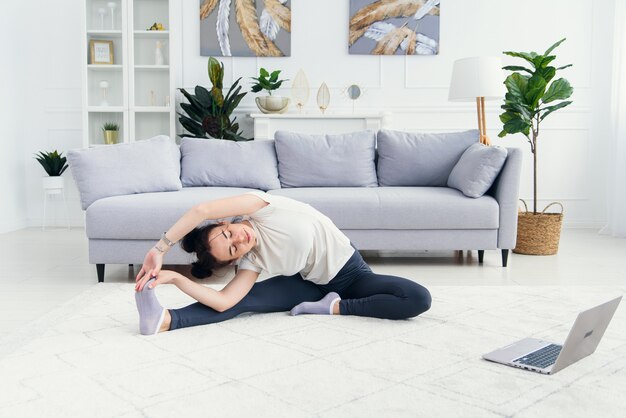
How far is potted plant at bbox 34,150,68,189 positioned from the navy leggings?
3606mm

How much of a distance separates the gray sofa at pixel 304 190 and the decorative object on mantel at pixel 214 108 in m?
1.05

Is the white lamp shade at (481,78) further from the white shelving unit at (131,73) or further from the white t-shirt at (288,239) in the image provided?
the white t-shirt at (288,239)

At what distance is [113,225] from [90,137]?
96.5 inches

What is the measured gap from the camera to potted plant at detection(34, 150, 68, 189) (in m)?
5.57

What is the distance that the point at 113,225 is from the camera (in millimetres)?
3502

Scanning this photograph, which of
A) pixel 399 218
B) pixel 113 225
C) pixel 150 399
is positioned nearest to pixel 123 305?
pixel 113 225

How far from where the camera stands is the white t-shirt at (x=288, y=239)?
94.0 inches

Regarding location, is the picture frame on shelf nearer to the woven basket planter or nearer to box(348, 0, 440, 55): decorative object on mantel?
box(348, 0, 440, 55): decorative object on mantel

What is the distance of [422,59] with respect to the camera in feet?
19.1

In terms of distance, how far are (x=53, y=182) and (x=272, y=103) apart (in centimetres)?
198

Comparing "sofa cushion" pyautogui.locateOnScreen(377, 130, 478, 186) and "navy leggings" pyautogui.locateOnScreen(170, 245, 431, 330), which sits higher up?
"sofa cushion" pyautogui.locateOnScreen(377, 130, 478, 186)

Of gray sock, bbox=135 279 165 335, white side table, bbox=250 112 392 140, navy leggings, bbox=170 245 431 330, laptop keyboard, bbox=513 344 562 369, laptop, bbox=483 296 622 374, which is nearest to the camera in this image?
laptop, bbox=483 296 622 374

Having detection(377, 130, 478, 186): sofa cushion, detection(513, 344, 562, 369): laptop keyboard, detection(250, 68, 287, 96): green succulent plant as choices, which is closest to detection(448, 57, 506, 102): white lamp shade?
detection(377, 130, 478, 186): sofa cushion

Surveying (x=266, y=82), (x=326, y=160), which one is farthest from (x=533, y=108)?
(x=266, y=82)
